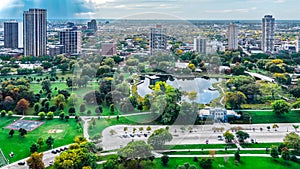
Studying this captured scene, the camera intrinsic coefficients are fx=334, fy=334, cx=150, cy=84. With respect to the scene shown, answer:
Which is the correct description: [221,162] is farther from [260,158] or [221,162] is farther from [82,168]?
[82,168]

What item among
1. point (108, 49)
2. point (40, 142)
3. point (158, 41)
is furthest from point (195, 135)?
point (108, 49)

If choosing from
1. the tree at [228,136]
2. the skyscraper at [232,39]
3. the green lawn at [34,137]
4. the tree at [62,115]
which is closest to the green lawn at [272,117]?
the tree at [228,136]

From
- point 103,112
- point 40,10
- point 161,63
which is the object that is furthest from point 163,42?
point 40,10

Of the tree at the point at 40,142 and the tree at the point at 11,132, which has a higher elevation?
the tree at the point at 11,132

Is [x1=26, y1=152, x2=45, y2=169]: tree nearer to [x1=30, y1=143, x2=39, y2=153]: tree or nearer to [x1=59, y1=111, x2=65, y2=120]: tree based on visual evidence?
[x1=30, y1=143, x2=39, y2=153]: tree

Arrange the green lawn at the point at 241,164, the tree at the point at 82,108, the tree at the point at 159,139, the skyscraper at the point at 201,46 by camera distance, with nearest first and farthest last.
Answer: the green lawn at the point at 241,164
the tree at the point at 159,139
the tree at the point at 82,108
the skyscraper at the point at 201,46

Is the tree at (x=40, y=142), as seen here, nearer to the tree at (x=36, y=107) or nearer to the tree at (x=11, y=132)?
the tree at (x=11, y=132)

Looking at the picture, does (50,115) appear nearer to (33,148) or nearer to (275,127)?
(33,148)
